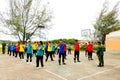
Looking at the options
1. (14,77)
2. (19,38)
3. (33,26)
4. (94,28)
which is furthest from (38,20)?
(14,77)

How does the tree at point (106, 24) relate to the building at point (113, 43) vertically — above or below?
above

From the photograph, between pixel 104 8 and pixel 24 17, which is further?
pixel 104 8

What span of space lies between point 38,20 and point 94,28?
16109 mm

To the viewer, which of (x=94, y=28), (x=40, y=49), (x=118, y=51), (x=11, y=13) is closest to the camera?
(x=40, y=49)

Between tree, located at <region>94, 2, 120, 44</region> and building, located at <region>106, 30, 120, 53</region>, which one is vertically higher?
tree, located at <region>94, 2, 120, 44</region>

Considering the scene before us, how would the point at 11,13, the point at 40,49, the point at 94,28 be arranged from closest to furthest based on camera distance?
the point at 40,49 < the point at 11,13 < the point at 94,28

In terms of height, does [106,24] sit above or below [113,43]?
above

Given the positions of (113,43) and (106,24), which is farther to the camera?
(106,24)

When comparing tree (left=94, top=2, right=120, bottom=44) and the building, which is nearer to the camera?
the building

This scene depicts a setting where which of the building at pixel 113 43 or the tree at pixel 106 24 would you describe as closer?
the building at pixel 113 43

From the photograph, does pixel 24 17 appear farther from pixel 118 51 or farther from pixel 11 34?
pixel 118 51

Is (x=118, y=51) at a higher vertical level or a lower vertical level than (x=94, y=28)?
lower

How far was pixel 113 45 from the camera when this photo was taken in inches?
1580

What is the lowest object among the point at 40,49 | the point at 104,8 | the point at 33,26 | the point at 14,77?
the point at 14,77
